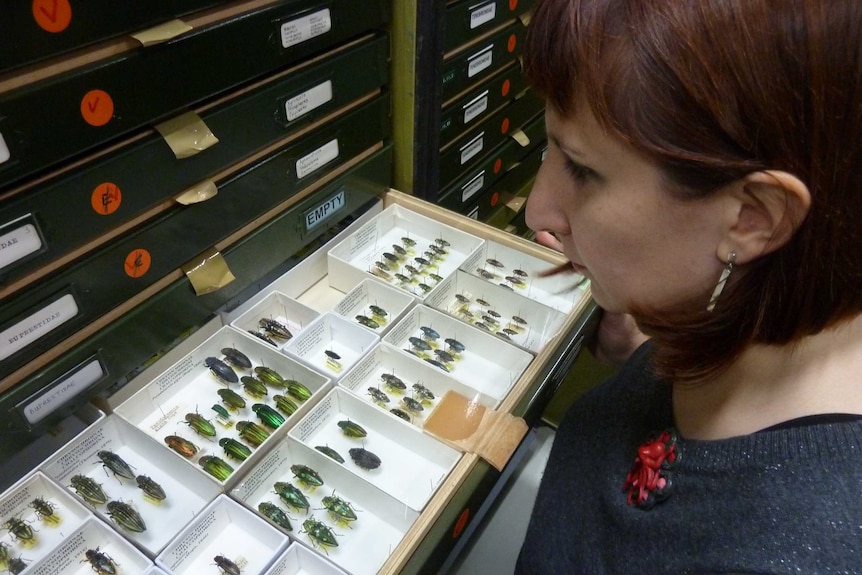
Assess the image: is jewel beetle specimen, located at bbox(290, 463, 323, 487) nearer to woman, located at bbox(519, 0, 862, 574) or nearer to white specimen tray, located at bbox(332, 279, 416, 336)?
white specimen tray, located at bbox(332, 279, 416, 336)

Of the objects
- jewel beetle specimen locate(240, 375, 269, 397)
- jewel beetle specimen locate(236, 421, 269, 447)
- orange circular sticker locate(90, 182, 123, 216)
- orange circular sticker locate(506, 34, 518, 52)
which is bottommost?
jewel beetle specimen locate(236, 421, 269, 447)

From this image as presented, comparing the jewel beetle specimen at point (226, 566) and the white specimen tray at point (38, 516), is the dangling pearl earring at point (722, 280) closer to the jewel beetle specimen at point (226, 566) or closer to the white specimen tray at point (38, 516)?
the jewel beetle specimen at point (226, 566)

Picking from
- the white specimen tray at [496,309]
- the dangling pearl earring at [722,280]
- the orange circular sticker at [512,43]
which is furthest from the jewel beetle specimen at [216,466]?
the orange circular sticker at [512,43]

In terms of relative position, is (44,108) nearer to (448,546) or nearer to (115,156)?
(115,156)

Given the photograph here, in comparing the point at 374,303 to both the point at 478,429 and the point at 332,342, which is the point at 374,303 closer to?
the point at 332,342

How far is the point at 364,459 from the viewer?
3.11 feet

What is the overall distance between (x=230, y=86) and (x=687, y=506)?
741mm

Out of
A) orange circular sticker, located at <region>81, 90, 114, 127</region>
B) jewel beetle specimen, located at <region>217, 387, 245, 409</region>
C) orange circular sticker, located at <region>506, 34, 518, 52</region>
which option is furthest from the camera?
orange circular sticker, located at <region>506, 34, 518, 52</region>

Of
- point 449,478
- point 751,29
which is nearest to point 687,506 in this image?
point 449,478

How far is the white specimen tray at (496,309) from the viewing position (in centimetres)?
115

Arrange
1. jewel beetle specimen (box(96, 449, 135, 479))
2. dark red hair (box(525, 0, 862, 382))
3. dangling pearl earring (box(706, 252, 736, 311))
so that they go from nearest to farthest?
dark red hair (box(525, 0, 862, 382)) → dangling pearl earring (box(706, 252, 736, 311)) → jewel beetle specimen (box(96, 449, 135, 479))

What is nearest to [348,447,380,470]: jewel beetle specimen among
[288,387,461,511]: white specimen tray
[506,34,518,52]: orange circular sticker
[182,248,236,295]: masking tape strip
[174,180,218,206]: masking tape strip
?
[288,387,461,511]: white specimen tray

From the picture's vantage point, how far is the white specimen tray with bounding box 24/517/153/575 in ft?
2.55

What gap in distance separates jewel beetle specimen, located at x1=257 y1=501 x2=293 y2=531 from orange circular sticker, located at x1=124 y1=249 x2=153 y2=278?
0.36m
